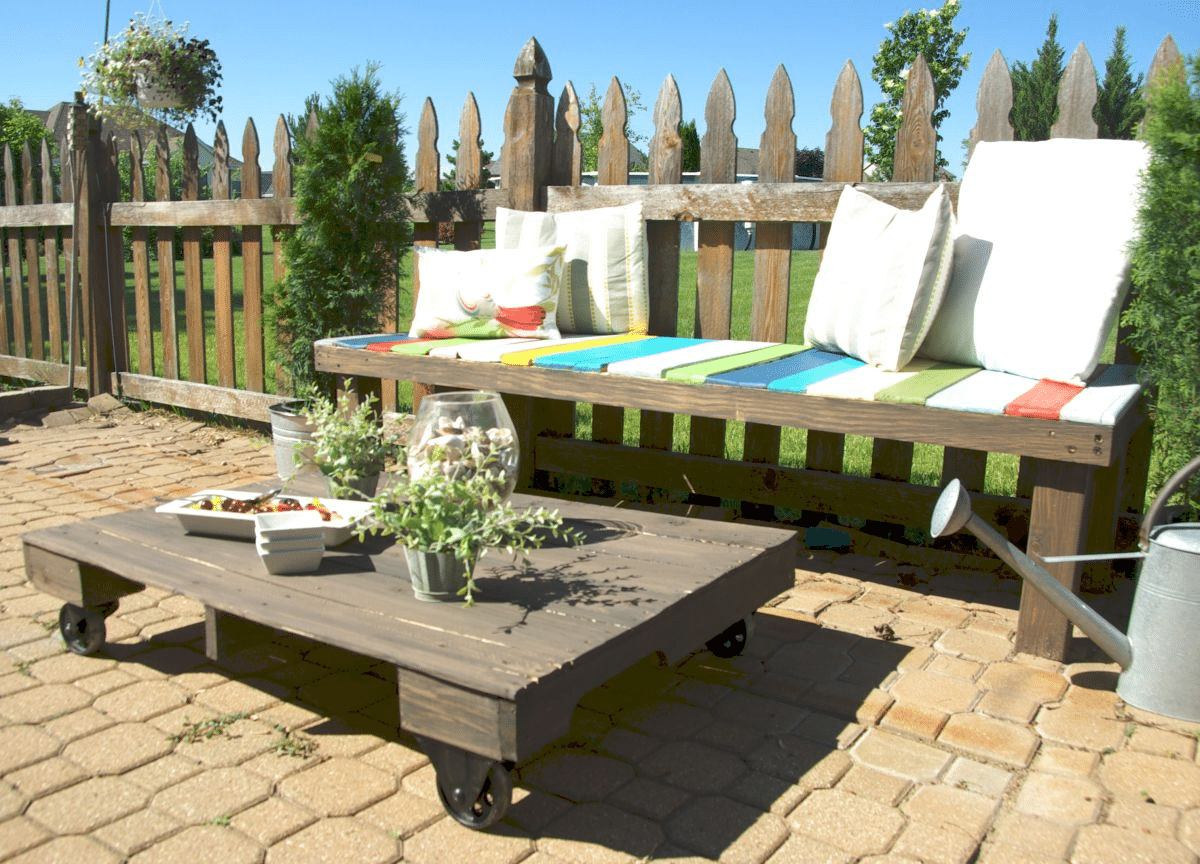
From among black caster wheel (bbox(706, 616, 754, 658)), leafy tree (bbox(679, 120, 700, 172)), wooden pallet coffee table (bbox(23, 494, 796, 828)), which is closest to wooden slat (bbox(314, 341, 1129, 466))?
wooden pallet coffee table (bbox(23, 494, 796, 828))

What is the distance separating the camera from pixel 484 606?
2.07 meters

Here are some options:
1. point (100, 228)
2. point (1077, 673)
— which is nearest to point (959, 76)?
point (100, 228)

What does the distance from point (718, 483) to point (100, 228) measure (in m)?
4.52

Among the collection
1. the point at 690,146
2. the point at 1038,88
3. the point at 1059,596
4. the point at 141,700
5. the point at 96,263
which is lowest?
the point at 141,700

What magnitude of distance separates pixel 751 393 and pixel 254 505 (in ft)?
4.91

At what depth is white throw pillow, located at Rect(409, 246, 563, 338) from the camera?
416 centimetres

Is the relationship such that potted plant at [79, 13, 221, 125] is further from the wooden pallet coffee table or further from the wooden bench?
the wooden pallet coffee table

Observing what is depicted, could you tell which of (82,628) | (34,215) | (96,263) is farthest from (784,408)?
(34,215)

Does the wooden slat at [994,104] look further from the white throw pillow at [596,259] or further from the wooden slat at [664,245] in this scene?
the white throw pillow at [596,259]

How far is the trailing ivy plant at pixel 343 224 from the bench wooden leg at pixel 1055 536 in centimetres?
331

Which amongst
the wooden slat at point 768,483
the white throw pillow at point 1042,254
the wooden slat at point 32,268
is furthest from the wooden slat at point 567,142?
the wooden slat at point 32,268

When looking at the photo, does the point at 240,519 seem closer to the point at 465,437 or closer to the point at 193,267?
the point at 465,437

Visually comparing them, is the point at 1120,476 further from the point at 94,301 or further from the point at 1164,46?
the point at 94,301

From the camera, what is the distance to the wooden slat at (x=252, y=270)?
552cm
